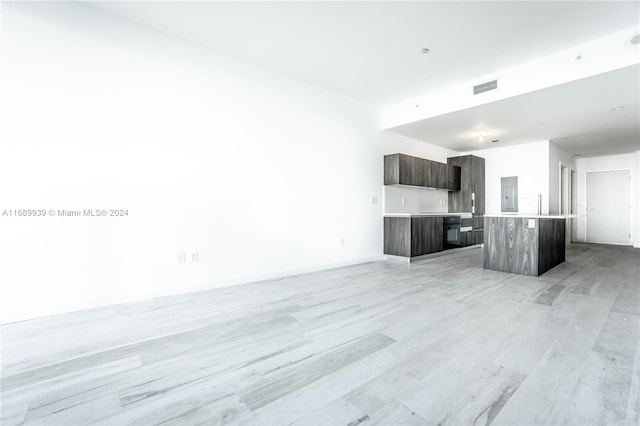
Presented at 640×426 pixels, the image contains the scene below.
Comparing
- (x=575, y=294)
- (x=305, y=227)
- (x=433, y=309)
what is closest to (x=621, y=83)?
(x=575, y=294)

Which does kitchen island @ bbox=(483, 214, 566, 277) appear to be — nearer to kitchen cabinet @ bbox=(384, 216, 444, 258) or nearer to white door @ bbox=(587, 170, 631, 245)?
kitchen cabinet @ bbox=(384, 216, 444, 258)

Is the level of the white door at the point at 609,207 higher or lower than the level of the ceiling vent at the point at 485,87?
lower

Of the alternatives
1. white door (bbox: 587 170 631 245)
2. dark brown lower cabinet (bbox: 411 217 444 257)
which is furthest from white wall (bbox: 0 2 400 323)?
white door (bbox: 587 170 631 245)

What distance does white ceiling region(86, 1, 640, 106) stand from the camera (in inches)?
108

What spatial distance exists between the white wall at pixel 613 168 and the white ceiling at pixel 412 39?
13.0 feet

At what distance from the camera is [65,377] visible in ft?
5.48

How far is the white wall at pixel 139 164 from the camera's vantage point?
250 centimetres

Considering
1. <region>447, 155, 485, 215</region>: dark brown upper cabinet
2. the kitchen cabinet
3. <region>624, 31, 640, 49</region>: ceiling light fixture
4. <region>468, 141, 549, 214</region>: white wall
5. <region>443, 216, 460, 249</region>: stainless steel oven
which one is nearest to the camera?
<region>624, 31, 640, 49</region>: ceiling light fixture

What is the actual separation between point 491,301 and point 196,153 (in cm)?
355

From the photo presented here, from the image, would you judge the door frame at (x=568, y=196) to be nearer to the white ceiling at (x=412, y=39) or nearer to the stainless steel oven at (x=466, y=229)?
the stainless steel oven at (x=466, y=229)

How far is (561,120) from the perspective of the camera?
4.93 meters

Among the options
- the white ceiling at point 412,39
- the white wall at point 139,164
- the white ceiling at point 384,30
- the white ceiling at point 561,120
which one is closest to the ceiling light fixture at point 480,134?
the white ceiling at point 561,120

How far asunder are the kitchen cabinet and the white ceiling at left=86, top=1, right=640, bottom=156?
1.88 metres

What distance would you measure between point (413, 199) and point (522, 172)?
280 centimetres
